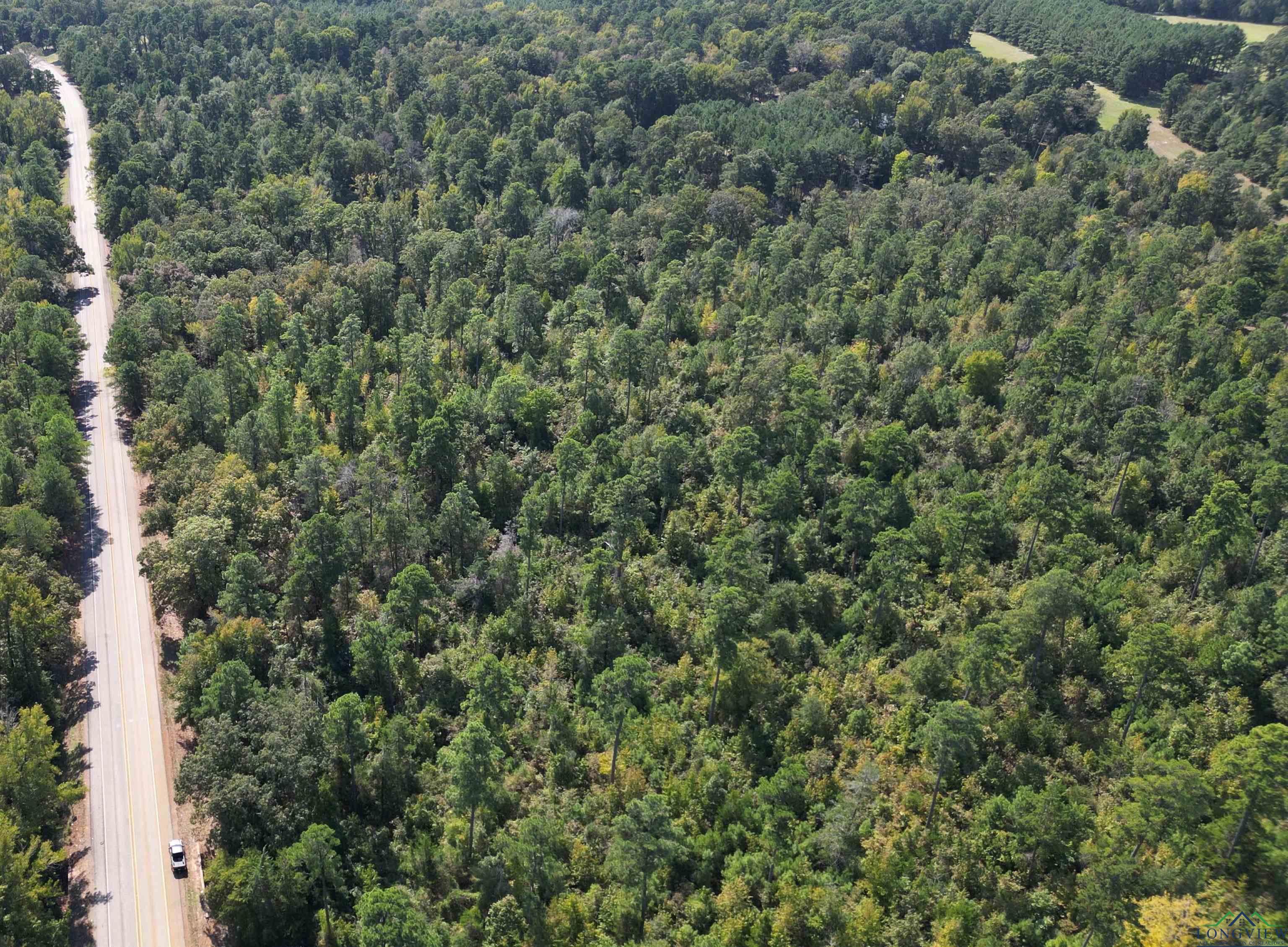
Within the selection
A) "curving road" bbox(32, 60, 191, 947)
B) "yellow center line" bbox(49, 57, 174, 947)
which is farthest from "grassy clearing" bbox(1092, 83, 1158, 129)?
"curving road" bbox(32, 60, 191, 947)

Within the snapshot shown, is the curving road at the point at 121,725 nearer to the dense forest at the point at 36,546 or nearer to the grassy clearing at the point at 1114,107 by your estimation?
the dense forest at the point at 36,546

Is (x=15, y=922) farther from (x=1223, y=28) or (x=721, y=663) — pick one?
(x=1223, y=28)

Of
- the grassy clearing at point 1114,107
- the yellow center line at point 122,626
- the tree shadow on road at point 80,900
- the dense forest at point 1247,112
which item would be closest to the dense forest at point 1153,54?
the grassy clearing at point 1114,107

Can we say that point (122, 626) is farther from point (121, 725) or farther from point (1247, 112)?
point (1247, 112)

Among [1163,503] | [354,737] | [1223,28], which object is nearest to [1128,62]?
[1223,28]

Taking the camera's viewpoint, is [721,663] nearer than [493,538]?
Yes

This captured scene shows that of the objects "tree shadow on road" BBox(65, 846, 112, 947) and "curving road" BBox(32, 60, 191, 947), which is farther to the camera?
"curving road" BBox(32, 60, 191, 947)

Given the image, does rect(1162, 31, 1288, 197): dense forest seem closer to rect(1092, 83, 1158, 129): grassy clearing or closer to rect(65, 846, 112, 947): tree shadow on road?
rect(1092, 83, 1158, 129): grassy clearing

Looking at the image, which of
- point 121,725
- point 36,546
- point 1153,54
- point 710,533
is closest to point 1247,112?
point 1153,54
